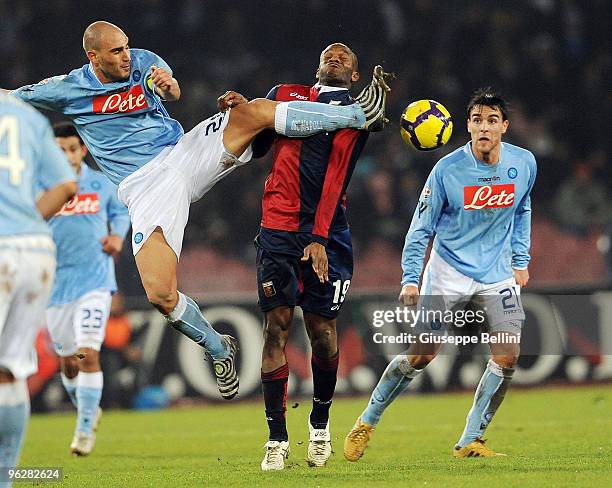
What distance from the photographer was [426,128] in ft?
23.6

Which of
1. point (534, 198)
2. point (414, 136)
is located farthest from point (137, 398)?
point (414, 136)

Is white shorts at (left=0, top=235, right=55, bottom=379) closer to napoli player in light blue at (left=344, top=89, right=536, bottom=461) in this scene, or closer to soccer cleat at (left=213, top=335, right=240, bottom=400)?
soccer cleat at (left=213, top=335, right=240, bottom=400)

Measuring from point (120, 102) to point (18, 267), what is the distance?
308cm

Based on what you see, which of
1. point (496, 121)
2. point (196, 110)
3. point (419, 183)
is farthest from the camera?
point (196, 110)

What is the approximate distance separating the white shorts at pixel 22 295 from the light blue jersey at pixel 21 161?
0.22 ft

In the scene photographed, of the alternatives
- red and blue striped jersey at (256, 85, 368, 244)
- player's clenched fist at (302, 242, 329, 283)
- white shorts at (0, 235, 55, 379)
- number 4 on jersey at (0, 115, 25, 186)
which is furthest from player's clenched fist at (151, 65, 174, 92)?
white shorts at (0, 235, 55, 379)

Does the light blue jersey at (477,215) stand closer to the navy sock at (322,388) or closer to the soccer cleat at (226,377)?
the navy sock at (322,388)

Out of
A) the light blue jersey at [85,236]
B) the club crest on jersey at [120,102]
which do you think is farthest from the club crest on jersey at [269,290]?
the light blue jersey at [85,236]

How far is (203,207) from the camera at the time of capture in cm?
1603

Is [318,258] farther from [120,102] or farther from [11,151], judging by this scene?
[11,151]

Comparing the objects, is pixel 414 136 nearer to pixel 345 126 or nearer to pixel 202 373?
pixel 345 126

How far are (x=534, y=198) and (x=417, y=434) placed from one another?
7257 mm

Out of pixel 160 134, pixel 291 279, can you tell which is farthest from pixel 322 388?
pixel 160 134

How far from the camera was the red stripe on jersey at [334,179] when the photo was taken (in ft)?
22.8
